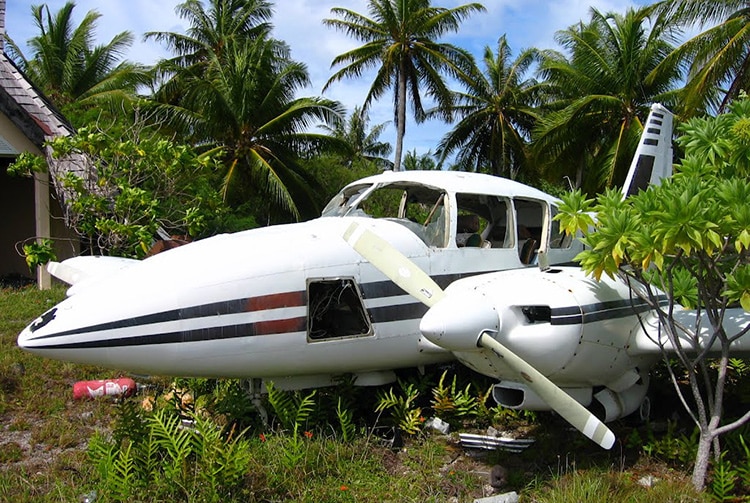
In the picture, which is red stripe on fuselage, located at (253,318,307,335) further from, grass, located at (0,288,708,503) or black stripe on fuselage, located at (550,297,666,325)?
black stripe on fuselage, located at (550,297,666,325)

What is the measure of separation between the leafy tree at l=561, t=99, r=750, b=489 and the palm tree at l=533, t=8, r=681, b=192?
71.0ft

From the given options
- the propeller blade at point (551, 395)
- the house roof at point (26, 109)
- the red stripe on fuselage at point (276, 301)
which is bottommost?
the propeller blade at point (551, 395)

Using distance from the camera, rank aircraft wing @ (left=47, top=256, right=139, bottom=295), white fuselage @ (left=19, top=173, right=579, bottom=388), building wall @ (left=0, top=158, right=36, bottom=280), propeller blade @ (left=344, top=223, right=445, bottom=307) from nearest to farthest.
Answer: white fuselage @ (left=19, top=173, right=579, bottom=388)
propeller blade @ (left=344, top=223, right=445, bottom=307)
aircraft wing @ (left=47, top=256, right=139, bottom=295)
building wall @ (left=0, top=158, right=36, bottom=280)

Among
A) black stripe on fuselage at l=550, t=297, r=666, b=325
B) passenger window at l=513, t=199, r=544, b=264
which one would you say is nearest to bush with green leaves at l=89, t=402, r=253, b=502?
black stripe on fuselage at l=550, t=297, r=666, b=325

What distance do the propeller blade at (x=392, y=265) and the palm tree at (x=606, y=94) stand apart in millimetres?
22352

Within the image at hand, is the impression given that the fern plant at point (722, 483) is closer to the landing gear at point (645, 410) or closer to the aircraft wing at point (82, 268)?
the landing gear at point (645, 410)

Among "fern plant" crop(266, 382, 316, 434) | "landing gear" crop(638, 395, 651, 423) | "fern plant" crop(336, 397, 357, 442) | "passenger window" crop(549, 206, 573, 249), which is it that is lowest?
"landing gear" crop(638, 395, 651, 423)

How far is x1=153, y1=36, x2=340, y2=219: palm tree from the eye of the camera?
25.6 metres

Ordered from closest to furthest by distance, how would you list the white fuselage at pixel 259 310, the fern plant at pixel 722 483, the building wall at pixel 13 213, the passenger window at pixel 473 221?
the fern plant at pixel 722 483 → the white fuselage at pixel 259 310 → the passenger window at pixel 473 221 → the building wall at pixel 13 213

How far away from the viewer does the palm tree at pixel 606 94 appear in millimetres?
27375

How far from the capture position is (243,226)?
77.3 feet

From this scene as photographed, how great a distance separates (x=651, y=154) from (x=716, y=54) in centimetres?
1406

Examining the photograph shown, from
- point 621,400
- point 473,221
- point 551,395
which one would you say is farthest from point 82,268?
point 621,400

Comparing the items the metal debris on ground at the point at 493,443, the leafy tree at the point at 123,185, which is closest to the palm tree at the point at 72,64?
the leafy tree at the point at 123,185
